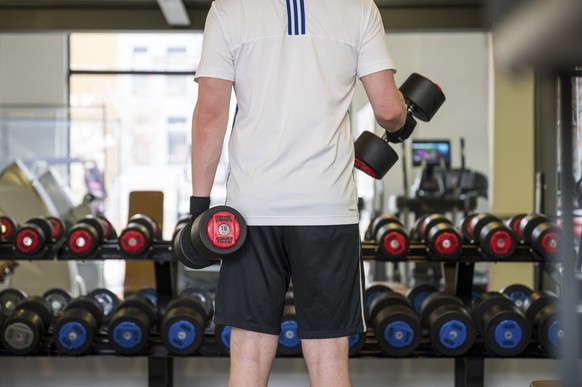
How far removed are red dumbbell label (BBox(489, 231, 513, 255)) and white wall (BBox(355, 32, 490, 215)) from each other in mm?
4495

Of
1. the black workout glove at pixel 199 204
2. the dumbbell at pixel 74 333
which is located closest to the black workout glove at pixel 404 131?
the black workout glove at pixel 199 204

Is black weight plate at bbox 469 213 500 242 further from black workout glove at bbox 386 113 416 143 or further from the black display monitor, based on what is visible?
the black display monitor

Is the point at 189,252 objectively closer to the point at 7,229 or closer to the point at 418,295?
the point at 7,229

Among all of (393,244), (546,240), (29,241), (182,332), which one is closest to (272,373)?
(182,332)

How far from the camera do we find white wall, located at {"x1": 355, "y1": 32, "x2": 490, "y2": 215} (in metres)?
7.53

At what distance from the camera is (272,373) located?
3.11m

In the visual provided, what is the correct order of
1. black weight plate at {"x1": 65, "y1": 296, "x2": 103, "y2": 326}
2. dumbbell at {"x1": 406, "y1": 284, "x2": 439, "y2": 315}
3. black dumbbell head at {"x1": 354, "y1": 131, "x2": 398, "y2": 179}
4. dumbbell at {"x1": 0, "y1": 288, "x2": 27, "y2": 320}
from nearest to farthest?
black dumbbell head at {"x1": 354, "y1": 131, "x2": 398, "y2": 179}
black weight plate at {"x1": 65, "y1": 296, "x2": 103, "y2": 326}
dumbbell at {"x1": 0, "y1": 288, "x2": 27, "y2": 320}
dumbbell at {"x1": 406, "y1": 284, "x2": 439, "y2": 315}

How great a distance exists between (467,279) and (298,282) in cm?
164

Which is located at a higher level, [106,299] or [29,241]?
[29,241]

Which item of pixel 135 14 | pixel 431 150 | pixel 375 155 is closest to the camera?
pixel 375 155

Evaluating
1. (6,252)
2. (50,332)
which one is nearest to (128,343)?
(50,332)

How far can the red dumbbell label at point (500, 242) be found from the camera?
2980 mm

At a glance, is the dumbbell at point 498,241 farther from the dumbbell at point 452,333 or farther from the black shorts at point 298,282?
the black shorts at point 298,282

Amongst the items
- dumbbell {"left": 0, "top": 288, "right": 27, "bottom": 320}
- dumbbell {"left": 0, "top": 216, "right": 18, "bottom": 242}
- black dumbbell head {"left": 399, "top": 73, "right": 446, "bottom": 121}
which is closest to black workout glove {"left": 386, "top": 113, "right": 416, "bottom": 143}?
black dumbbell head {"left": 399, "top": 73, "right": 446, "bottom": 121}
